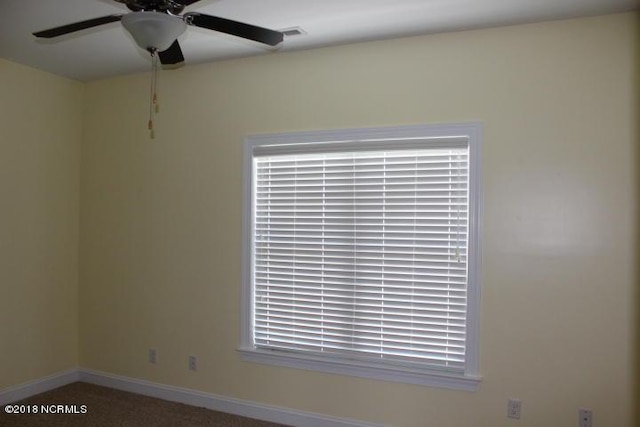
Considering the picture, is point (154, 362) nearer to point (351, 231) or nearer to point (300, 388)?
point (300, 388)

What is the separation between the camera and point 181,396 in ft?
12.4

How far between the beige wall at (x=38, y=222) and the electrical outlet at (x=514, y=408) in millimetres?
3751

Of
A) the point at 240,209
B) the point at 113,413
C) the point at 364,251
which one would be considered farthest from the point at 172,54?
the point at 113,413

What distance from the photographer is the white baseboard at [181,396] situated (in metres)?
3.34

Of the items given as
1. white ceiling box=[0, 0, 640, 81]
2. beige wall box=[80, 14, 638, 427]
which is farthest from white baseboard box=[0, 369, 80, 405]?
white ceiling box=[0, 0, 640, 81]

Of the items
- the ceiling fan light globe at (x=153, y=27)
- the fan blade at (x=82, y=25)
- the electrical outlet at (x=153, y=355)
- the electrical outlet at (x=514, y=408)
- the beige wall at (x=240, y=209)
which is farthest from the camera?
the electrical outlet at (x=153, y=355)

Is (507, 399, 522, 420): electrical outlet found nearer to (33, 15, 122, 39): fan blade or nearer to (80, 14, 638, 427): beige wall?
(80, 14, 638, 427): beige wall

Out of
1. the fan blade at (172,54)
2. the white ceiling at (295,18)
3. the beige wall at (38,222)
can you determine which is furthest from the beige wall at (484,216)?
the fan blade at (172,54)

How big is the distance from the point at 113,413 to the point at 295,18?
127 inches

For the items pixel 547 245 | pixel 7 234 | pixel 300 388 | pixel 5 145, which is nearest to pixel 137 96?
pixel 5 145

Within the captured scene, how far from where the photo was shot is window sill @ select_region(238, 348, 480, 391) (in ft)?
9.71

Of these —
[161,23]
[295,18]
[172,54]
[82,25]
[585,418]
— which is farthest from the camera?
[295,18]

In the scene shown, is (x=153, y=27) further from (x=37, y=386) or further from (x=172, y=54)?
(x=37, y=386)

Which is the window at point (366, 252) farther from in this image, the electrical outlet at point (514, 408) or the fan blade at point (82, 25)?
the fan blade at point (82, 25)
